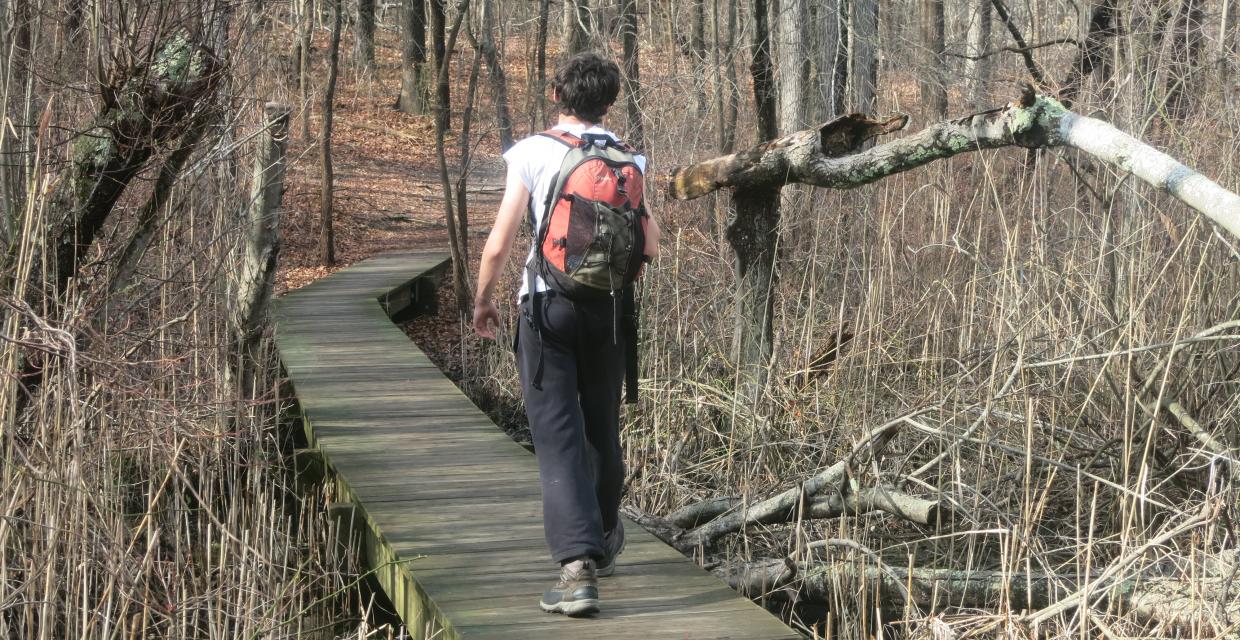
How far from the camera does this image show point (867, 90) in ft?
29.6

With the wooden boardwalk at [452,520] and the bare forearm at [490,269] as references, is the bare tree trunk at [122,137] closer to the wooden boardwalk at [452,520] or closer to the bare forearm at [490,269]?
the wooden boardwalk at [452,520]

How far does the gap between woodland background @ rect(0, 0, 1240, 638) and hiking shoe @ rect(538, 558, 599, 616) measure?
802 mm

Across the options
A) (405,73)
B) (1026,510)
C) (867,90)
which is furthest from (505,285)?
(405,73)

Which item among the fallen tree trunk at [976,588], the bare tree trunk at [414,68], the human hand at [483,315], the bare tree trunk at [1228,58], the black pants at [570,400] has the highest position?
the bare tree trunk at [414,68]

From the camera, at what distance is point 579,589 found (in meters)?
3.66

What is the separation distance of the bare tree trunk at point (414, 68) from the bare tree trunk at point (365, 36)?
2.45 feet

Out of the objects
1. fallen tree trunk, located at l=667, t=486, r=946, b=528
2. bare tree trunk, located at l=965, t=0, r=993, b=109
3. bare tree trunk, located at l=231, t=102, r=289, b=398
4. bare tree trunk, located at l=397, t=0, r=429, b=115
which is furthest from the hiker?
bare tree trunk, located at l=397, t=0, r=429, b=115

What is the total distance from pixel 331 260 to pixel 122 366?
8.71 m

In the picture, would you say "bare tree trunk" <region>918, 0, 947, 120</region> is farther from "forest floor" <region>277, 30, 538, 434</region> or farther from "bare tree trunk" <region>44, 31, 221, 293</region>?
"bare tree trunk" <region>44, 31, 221, 293</region>

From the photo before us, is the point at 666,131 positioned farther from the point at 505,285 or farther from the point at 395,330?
the point at 395,330

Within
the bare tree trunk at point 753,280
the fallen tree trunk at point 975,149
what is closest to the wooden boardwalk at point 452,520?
the bare tree trunk at point 753,280

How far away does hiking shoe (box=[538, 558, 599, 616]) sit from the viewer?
365 cm

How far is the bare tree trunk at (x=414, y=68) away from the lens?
2102 centimetres

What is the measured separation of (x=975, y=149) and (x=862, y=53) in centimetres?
418
